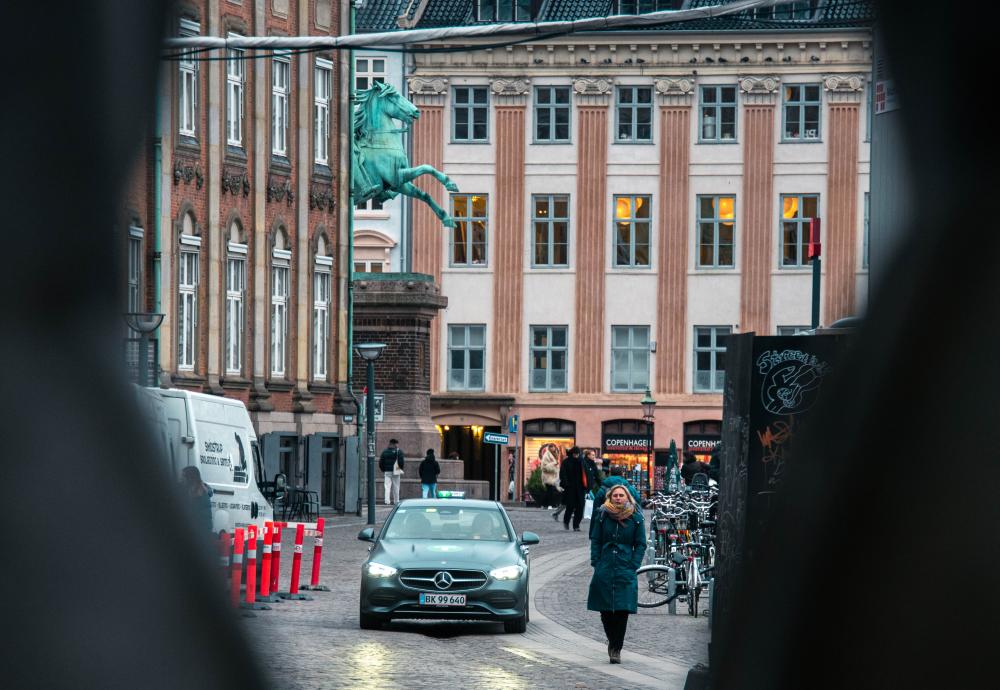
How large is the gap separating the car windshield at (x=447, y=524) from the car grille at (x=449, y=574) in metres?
0.72

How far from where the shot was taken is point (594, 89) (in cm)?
5469

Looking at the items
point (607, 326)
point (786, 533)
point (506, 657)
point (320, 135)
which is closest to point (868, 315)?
point (786, 533)

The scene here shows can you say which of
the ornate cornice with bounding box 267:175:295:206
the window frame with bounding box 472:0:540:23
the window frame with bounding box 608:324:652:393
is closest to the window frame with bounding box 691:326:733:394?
the window frame with bounding box 608:324:652:393

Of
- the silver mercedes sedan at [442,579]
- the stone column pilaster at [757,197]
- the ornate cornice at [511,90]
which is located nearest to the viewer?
the silver mercedes sedan at [442,579]

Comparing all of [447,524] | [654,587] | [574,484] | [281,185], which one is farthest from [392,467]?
[281,185]

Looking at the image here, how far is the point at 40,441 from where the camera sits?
2.28ft

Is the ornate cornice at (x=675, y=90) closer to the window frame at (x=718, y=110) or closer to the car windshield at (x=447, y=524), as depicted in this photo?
the window frame at (x=718, y=110)

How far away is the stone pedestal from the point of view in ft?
140

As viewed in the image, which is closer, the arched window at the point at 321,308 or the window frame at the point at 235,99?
the window frame at the point at 235,99

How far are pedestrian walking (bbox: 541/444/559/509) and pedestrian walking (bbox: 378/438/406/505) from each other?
449 centimetres

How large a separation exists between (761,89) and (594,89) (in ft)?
17.1

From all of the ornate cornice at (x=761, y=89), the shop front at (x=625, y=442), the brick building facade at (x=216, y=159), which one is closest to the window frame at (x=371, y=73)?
the ornate cornice at (x=761, y=89)

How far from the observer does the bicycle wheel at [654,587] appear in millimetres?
18828

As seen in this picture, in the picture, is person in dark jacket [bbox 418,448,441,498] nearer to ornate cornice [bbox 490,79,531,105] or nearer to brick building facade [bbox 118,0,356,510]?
ornate cornice [bbox 490,79,531,105]
